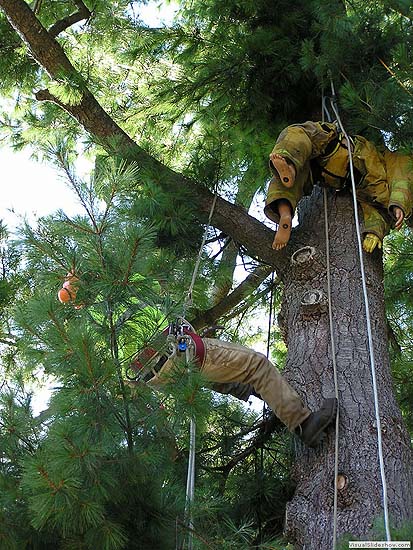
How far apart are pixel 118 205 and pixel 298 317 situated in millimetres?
1374

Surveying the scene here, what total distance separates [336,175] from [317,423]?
60.0 inches

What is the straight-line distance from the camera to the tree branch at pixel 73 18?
5.32m

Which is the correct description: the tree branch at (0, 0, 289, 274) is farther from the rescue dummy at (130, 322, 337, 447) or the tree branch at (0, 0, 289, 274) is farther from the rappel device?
the rappel device

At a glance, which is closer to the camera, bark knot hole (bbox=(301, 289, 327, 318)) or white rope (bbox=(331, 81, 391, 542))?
white rope (bbox=(331, 81, 391, 542))

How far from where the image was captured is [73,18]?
5.63 m

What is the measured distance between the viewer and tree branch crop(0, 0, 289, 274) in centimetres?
427

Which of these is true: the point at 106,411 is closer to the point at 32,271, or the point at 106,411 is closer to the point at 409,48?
the point at 32,271

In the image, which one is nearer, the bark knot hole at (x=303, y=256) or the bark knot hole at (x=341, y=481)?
the bark knot hole at (x=341, y=481)

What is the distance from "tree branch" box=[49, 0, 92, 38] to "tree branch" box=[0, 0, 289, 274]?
79cm

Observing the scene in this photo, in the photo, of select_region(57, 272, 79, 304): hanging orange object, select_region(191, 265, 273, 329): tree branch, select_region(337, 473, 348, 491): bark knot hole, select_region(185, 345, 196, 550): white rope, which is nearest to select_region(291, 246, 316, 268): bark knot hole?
select_region(191, 265, 273, 329): tree branch

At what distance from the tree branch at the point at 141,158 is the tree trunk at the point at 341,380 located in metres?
0.22

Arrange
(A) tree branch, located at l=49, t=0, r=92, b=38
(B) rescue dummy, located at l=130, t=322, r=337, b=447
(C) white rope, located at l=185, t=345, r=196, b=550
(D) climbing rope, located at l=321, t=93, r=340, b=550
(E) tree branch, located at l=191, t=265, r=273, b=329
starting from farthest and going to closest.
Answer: (A) tree branch, located at l=49, t=0, r=92, b=38 → (E) tree branch, located at l=191, t=265, r=273, b=329 → (B) rescue dummy, located at l=130, t=322, r=337, b=447 → (D) climbing rope, located at l=321, t=93, r=340, b=550 → (C) white rope, located at l=185, t=345, r=196, b=550

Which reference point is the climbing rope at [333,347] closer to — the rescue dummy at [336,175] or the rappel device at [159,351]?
the rescue dummy at [336,175]

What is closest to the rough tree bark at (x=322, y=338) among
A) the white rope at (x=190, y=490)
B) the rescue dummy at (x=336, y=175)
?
the rescue dummy at (x=336, y=175)
